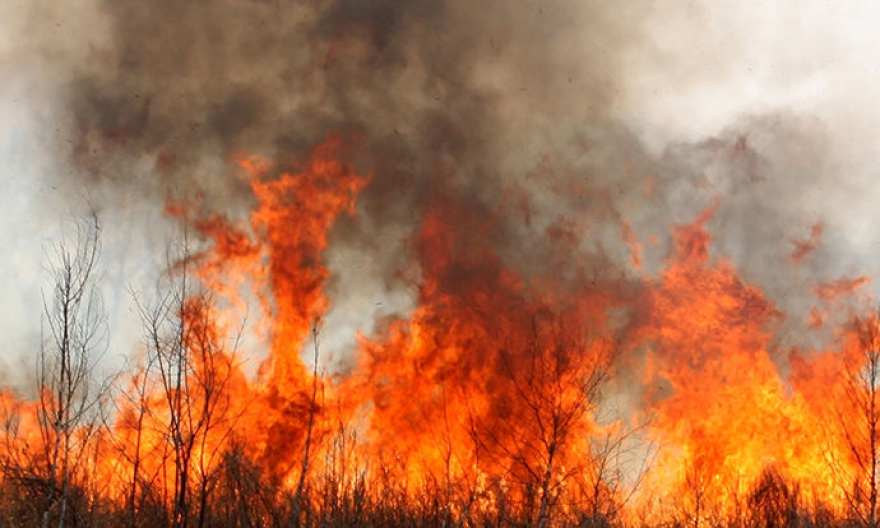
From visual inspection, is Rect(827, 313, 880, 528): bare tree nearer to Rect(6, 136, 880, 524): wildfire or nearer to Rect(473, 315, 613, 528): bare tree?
Rect(6, 136, 880, 524): wildfire

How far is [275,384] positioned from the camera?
1875 centimetres

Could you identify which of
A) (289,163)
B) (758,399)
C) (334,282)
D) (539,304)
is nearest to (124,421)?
(334,282)

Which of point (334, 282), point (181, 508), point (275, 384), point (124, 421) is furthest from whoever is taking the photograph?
point (334, 282)

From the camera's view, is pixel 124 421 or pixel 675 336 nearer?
pixel 124 421

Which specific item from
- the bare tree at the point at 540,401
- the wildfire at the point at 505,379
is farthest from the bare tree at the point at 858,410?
the bare tree at the point at 540,401

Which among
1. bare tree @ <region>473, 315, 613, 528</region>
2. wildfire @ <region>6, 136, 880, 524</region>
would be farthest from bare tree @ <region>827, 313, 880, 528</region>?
bare tree @ <region>473, 315, 613, 528</region>

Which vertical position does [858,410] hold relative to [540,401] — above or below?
below

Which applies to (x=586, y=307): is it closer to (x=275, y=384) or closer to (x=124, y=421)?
(x=275, y=384)

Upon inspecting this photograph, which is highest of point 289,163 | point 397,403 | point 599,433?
point 289,163

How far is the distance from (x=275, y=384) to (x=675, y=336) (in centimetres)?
1046

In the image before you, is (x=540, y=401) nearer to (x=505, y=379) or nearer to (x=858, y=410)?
(x=505, y=379)

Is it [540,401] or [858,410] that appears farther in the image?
[858,410]

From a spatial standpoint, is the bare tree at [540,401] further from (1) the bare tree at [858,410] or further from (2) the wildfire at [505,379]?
(1) the bare tree at [858,410]

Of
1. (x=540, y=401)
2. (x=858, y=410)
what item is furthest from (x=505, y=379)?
(x=858, y=410)
